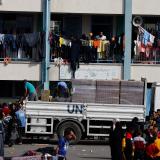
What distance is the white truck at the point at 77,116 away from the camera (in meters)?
28.8

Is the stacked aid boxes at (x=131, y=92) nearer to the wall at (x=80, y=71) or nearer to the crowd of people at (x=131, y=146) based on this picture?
the wall at (x=80, y=71)

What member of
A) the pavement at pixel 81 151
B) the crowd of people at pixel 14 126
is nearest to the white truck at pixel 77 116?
the crowd of people at pixel 14 126

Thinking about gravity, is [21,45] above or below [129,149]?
→ above

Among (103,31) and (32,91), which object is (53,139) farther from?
(103,31)

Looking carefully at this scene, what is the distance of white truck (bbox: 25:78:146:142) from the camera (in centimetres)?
2883

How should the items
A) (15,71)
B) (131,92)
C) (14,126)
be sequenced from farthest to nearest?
(15,71), (131,92), (14,126)

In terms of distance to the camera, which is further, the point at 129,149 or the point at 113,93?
the point at 113,93

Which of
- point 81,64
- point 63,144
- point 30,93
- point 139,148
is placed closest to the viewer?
point 63,144

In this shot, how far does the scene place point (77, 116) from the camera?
29.0 meters

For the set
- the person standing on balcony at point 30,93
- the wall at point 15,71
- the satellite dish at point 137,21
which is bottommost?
the person standing on balcony at point 30,93

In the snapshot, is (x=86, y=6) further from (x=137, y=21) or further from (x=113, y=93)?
(x=113, y=93)

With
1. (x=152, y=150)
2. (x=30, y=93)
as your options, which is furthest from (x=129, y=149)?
(x=30, y=93)

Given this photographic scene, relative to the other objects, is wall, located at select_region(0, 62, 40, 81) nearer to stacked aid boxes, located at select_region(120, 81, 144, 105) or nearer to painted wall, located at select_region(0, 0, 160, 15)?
painted wall, located at select_region(0, 0, 160, 15)

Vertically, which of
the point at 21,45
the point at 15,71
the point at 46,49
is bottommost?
the point at 15,71
